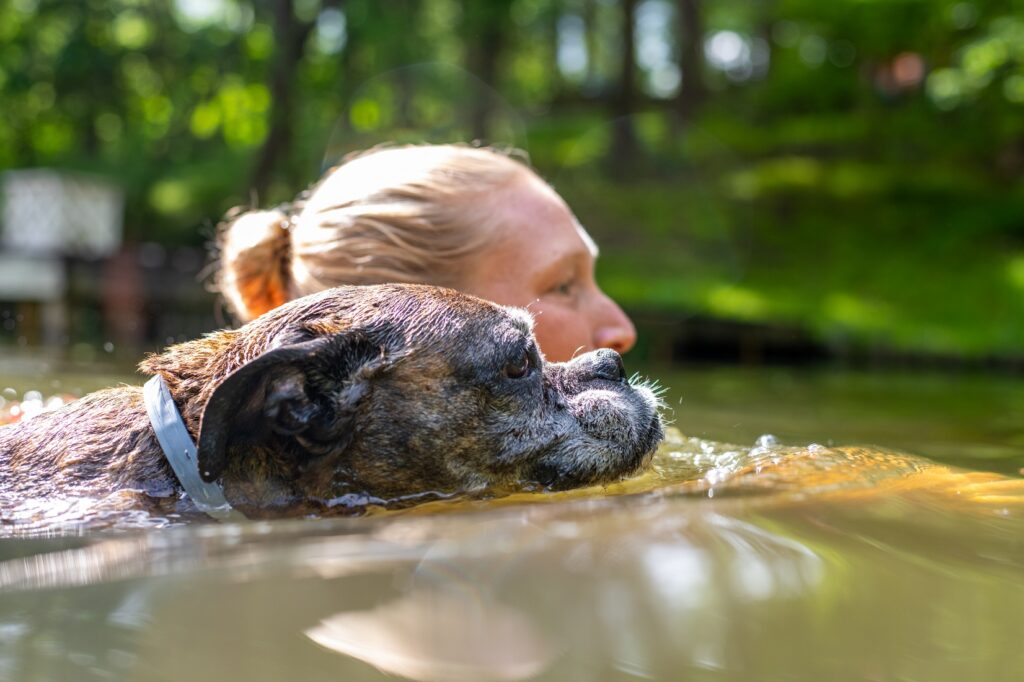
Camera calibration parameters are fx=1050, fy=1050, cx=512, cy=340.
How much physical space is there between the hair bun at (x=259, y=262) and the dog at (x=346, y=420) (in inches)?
52.3

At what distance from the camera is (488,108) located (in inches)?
1019

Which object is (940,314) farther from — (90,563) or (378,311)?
(90,563)

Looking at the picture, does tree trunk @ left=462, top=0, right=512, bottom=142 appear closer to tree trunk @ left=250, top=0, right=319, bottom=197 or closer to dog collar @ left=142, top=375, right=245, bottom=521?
tree trunk @ left=250, top=0, right=319, bottom=197

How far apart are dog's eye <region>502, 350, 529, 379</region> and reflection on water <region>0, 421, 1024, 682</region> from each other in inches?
36.5

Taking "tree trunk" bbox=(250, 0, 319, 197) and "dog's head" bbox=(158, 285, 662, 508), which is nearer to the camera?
"dog's head" bbox=(158, 285, 662, 508)

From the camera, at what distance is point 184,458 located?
332 cm

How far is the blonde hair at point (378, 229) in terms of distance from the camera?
4.85 metres

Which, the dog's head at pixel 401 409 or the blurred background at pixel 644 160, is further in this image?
the blurred background at pixel 644 160

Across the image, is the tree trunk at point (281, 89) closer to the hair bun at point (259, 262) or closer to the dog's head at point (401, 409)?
the hair bun at point (259, 262)

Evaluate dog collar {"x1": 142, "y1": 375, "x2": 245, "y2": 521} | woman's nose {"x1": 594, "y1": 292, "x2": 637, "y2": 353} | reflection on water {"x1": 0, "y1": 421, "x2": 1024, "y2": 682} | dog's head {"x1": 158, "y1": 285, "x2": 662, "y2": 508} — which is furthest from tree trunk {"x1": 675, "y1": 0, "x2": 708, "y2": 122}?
reflection on water {"x1": 0, "y1": 421, "x2": 1024, "y2": 682}

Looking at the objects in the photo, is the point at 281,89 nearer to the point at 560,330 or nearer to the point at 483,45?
the point at 483,45

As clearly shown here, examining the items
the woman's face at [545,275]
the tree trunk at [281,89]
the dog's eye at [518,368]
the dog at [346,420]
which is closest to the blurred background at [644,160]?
the tree trunk at [281,89]

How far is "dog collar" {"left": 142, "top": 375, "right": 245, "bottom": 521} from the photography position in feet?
10.8

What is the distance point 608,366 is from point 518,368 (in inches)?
17.8
